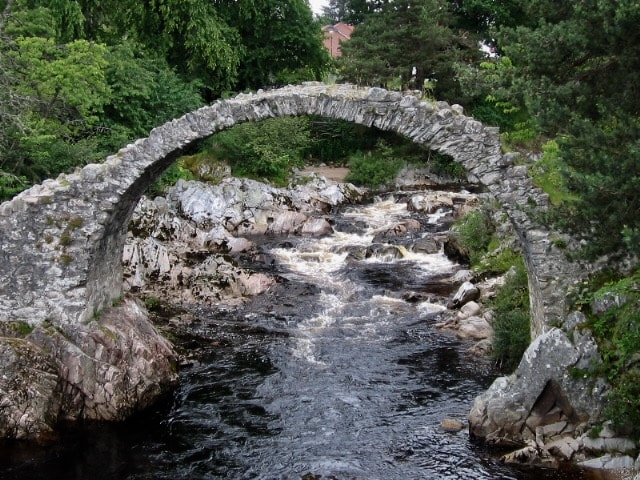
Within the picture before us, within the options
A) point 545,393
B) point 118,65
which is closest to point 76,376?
point 545,393

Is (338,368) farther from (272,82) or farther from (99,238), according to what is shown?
(272,82)

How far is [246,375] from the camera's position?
1274 centimetres

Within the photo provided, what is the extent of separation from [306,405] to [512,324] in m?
4.20

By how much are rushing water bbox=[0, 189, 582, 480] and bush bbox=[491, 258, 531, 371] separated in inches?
18.7

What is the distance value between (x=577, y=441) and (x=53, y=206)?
9.29m

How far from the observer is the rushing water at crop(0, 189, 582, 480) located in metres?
9.55

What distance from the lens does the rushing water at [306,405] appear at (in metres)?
9.55

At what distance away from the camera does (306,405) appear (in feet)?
37.5

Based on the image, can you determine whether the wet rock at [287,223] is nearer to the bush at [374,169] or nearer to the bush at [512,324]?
the bush at [374,169]

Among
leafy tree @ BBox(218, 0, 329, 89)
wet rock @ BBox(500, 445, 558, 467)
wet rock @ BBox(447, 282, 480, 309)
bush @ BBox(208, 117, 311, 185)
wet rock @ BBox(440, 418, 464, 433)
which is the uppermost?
leafy tree @ BBox(218, 0, 329, 89)

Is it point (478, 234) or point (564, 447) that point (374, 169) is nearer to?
point (478, 234)

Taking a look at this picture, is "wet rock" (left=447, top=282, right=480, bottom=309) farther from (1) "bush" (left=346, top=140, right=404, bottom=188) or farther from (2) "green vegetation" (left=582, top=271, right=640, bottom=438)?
(1) "bush" (left=346, top=140, right=404, bottom=188)

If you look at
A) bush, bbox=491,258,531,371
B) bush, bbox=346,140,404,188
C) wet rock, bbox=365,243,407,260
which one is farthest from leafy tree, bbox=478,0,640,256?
bush, bbox=346,140,404,188

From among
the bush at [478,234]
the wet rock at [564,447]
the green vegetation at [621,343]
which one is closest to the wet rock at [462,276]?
the bush at [478,234]
